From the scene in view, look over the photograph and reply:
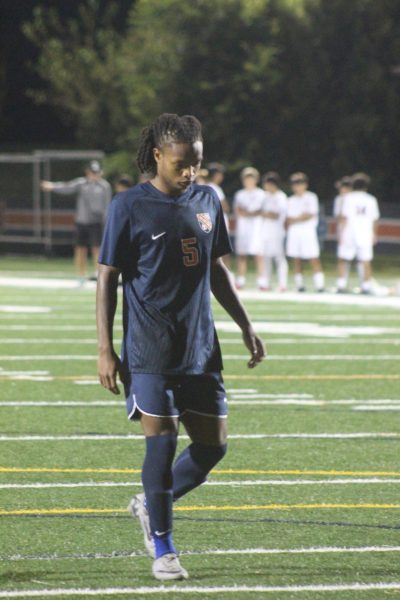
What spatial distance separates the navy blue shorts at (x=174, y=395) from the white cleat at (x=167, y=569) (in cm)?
56

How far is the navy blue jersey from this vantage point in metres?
5.93

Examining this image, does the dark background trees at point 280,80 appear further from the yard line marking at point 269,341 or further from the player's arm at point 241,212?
Result: the yard line marking at point 269,341

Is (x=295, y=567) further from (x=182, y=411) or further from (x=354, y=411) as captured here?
(x=354, y=411)

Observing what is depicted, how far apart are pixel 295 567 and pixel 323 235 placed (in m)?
30.0

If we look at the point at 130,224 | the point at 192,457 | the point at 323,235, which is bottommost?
the point at 323,235

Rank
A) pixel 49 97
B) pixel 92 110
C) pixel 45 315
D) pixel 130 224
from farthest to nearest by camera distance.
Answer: pixel 49 97, pixel 92 110, pixel 45 315, pixel 130 224

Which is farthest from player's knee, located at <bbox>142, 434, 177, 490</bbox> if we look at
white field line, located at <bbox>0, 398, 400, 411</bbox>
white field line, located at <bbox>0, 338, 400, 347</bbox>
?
white field line, located at <bbox>0, 338, 400, 347</bbox>

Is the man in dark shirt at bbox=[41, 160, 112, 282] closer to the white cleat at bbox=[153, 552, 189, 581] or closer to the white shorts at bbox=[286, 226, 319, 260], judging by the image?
the white shorts at bbox=[286, 226, 319, 260]

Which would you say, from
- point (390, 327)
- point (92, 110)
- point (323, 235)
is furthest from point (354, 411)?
point (92, 110)

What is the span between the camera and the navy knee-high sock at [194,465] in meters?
6.20

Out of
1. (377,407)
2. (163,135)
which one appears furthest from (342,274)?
(163,135)

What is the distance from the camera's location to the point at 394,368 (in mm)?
13578

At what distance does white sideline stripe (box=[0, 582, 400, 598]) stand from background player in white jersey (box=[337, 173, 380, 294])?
688 inches

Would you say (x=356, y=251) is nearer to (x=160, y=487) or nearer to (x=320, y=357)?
(x=320, y=357)
